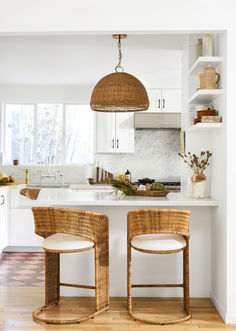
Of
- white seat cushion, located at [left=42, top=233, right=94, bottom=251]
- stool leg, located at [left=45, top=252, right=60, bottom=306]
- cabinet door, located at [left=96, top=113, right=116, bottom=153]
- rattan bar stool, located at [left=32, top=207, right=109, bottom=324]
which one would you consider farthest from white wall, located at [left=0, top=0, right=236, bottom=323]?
cabinet door, located at [left=96, top=113, right=116, bottom=153]

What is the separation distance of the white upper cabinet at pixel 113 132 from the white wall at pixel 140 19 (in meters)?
3.29

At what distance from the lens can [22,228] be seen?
5777 millimetres

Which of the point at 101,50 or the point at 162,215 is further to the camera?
the point at 101,50

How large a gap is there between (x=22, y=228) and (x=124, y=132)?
2160 mm

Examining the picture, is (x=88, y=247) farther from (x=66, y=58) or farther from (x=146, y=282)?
(x=66, y=58)

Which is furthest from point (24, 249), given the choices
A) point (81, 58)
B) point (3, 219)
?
point (81, 58)

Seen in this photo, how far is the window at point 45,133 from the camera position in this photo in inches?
268

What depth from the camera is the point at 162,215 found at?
10.3 feet

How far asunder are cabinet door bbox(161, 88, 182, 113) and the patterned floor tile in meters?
2.92

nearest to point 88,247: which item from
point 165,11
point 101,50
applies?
point 165,11

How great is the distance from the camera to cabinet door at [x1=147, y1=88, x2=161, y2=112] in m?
6.37

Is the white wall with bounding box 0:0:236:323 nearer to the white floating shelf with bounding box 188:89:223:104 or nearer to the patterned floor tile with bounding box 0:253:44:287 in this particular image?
the white floating shelf with bounding box 188:89:223:104

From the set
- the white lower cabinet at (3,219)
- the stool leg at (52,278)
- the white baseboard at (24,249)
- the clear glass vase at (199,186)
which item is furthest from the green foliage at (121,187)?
the white baseboard at (24,249)
